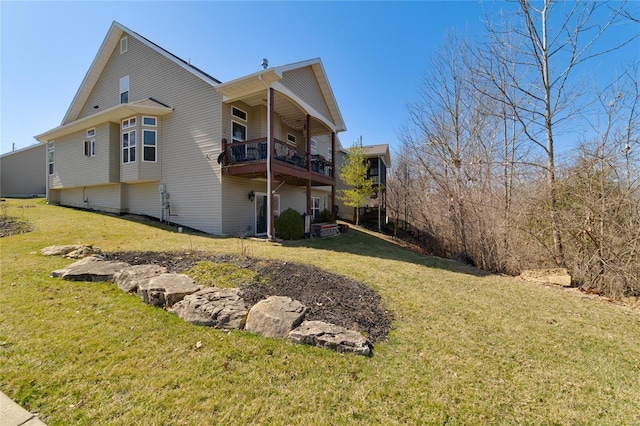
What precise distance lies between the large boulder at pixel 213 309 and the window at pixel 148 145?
37.2 ft

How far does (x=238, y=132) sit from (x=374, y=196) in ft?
44.7

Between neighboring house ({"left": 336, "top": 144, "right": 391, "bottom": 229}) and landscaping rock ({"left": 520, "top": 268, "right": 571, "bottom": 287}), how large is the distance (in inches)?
533

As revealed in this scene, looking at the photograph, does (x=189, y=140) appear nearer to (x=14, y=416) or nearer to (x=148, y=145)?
(x=148, y=145)

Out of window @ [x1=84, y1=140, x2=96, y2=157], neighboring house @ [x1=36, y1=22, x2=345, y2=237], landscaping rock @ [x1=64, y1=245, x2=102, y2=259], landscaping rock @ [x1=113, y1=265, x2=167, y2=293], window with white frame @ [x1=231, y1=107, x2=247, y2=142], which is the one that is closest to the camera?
landscaping rock @ [x1=113, y1=265, x2=167, y2=293]

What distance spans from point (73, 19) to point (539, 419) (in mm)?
15811

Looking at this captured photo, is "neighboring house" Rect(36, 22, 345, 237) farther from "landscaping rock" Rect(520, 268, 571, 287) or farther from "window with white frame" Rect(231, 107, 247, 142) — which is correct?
"landscaping rock" Rect(520, 268, 571, 287)

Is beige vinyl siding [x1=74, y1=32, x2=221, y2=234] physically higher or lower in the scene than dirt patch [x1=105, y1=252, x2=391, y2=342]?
higher

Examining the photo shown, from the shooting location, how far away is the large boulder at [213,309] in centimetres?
354

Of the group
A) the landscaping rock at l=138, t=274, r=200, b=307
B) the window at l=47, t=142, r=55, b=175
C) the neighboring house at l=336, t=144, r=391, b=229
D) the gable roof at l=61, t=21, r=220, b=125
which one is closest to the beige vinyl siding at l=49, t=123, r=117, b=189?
the window at l=47, t=142, r=55, b=175

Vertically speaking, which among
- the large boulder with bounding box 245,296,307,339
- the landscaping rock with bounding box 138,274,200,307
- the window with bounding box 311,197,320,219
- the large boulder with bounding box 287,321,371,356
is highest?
the window with bounding box 311,197,320,219

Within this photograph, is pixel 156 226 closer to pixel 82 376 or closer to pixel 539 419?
pixel 82 376

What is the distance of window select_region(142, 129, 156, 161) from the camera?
41.8 feet

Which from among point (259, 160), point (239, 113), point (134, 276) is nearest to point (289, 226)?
point (259, 160)

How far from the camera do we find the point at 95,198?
15.2 metres
